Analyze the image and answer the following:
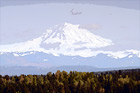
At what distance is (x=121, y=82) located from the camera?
94.9 feet

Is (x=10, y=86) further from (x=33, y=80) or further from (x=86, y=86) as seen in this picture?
(x=86, y=86)

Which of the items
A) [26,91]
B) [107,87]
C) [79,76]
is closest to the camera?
[26,91]

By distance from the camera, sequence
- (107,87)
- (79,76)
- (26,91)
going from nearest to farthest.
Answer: (26,91), (107,87), (79,76)

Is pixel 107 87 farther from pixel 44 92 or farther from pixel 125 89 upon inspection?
pixel 44 92

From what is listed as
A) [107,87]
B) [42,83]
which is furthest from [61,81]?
[107,87]

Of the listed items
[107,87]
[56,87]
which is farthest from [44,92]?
[107,87]

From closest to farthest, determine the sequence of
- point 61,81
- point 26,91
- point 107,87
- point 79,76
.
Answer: point 26,91, point 107,87, point 61,81, point 79,76

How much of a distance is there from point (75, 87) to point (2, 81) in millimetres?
7078

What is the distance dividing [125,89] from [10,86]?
828cm

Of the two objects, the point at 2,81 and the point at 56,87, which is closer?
the point at 56,87

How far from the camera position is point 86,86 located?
27281mm

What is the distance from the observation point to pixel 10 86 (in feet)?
89.7

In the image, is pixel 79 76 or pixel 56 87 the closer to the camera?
pixel 56 87

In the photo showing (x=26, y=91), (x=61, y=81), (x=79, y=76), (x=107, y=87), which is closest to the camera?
(x=26, y=91)
